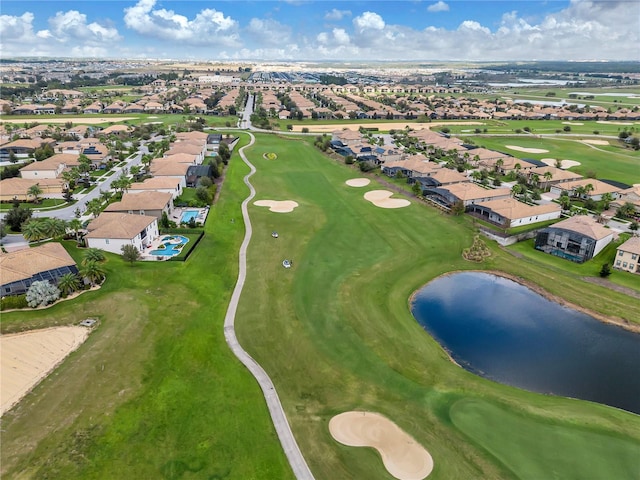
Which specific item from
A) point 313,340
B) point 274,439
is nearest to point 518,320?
point 313,340

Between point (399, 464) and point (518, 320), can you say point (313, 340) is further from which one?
point (518, 320)

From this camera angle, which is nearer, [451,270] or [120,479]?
[120,479]

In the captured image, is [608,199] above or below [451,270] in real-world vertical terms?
above

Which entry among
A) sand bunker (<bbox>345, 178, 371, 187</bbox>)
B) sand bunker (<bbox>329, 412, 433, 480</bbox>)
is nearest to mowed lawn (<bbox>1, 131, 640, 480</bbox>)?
sand bunker (<bbox>329, 412, 433, 480</bbox>)

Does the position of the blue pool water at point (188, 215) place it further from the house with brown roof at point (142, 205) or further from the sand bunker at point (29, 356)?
the sand bunker at point (29, 356)

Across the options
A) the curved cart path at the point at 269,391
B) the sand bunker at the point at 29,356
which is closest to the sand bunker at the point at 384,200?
the curved cart path at the point at 269,391

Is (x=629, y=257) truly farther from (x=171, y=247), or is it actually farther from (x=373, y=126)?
(x=373, y=126)

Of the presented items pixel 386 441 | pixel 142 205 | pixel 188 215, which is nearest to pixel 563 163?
pixel 188 215
